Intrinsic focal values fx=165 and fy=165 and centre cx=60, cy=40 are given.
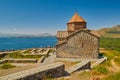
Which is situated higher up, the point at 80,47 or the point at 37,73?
the point at 80,47

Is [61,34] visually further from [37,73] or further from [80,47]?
[37,73]

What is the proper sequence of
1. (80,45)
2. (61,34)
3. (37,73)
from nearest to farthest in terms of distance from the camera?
(37,73) < (80,45) < (61,34)

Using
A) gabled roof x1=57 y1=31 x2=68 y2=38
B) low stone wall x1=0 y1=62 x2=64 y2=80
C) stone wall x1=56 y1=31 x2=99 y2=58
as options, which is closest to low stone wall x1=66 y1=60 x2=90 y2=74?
low stone wall x1=0 y1=62 x2=64 y2=80

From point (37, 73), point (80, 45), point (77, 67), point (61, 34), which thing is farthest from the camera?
point (61, 34)

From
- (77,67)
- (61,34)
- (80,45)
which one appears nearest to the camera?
(77,67)

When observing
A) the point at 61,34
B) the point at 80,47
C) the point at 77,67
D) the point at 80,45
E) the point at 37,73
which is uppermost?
the point at 61,34

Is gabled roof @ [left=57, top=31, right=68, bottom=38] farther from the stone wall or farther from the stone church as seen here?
the stone wall

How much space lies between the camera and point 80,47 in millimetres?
26734

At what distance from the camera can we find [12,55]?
28891 mm

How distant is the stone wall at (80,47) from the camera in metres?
26.1

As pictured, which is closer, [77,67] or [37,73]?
[37,73]

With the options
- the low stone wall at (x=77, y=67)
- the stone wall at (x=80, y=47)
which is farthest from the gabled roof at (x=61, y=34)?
the low stone wall at (x=77, y=67)

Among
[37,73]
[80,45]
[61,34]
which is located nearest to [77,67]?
[37,73]

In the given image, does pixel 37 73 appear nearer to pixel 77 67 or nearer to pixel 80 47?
pixel 77 67
